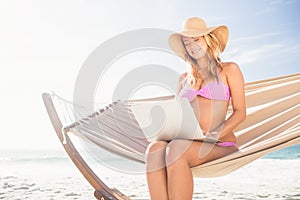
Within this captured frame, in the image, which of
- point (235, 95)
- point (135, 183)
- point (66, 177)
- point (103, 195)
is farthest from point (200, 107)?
point (66, 177)

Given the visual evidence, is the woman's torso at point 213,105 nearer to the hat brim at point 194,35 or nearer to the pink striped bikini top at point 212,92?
the pink striped bikini top at point 212,92

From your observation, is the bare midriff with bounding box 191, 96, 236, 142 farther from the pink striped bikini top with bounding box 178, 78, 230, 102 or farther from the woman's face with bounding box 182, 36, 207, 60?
the woman's face with bounding box 182, 36, 207, 60

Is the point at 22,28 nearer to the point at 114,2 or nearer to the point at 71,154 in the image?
the point at 114,2

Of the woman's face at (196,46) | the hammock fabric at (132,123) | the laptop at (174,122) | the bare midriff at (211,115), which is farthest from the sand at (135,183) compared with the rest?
the laptop at (174,122)

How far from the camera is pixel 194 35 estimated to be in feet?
6.45

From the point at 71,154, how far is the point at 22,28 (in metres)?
10.3

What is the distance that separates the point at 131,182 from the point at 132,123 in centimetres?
439

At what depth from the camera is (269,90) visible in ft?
7.94

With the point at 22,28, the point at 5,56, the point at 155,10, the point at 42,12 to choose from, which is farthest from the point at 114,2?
the point at 5,56

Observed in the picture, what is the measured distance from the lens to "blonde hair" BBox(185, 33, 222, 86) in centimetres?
198

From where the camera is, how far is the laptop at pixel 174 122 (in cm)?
173

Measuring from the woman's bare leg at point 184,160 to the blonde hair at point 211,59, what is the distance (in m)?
0.40

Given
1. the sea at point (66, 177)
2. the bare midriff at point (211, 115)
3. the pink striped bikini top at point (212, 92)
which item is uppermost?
the pink striped bikini top at point (212, 92)

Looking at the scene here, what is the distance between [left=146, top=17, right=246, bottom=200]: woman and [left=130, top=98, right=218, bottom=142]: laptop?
52 millimetres
